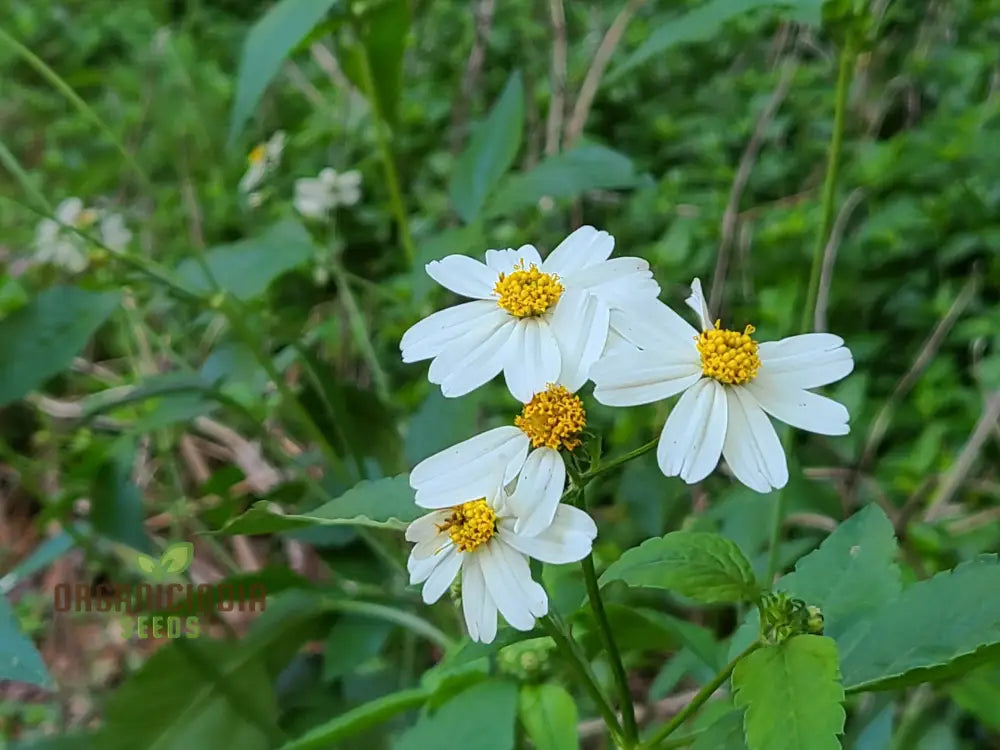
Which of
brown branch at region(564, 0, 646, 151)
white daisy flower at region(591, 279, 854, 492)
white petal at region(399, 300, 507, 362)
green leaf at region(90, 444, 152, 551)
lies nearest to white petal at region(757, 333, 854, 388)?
white daisy flower at region(591, 279, 854, 492)

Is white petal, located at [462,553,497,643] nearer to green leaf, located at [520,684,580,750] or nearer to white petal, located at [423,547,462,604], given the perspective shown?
white petal, located at [423,547,462,604]

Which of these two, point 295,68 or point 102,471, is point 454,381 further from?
point 295,68

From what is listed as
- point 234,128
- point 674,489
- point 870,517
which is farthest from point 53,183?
point 870,517

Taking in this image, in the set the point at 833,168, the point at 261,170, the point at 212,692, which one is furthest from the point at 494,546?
the point at 261,170

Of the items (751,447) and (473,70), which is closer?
(751,447)

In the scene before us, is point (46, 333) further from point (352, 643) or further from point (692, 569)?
point (692, 569)

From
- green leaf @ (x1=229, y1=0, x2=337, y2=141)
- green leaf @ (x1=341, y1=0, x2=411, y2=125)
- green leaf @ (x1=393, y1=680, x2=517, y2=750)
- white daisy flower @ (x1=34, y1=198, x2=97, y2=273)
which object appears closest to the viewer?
green leaf @ (x1=393, y1=680, x2=517, y2=750)
